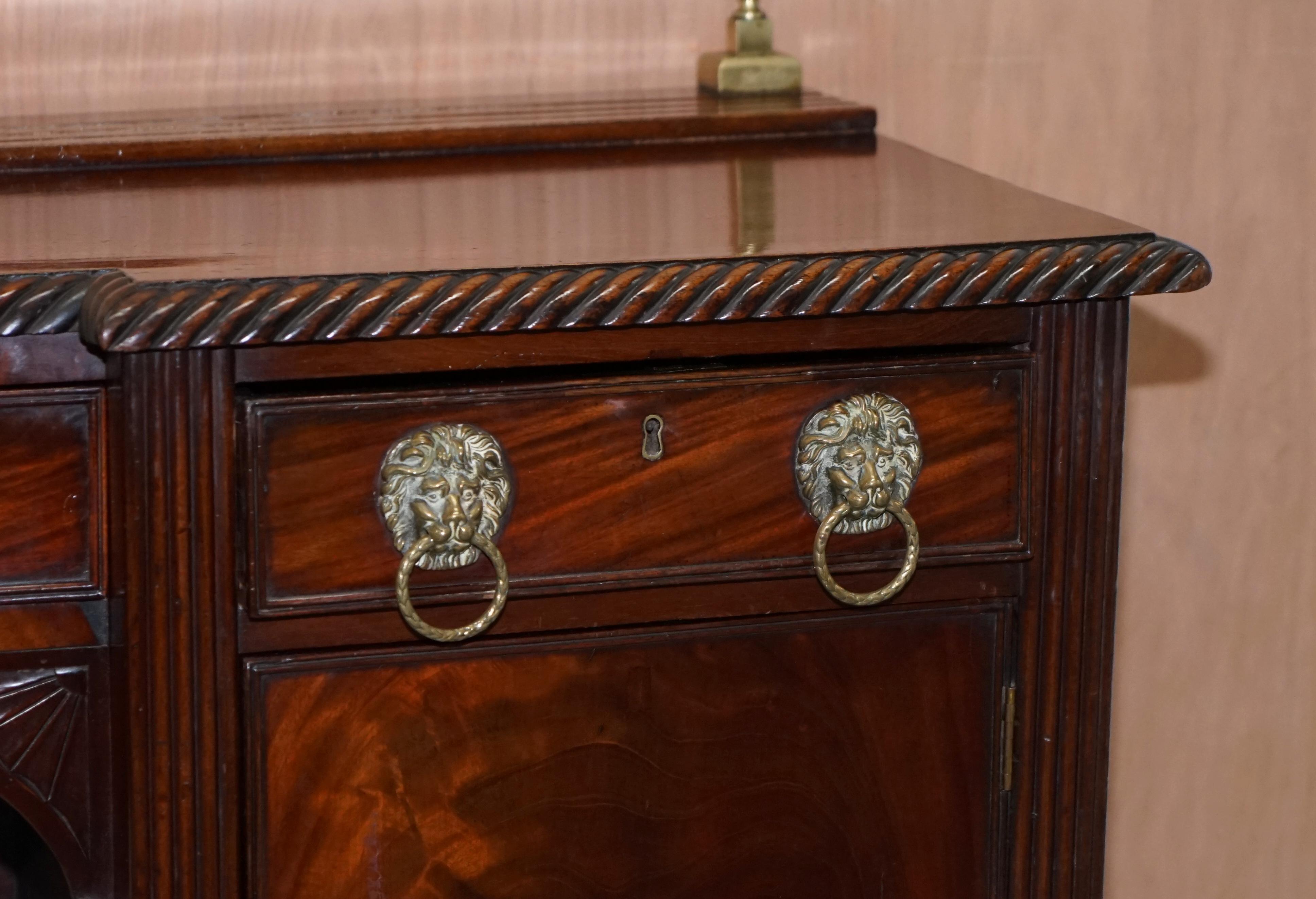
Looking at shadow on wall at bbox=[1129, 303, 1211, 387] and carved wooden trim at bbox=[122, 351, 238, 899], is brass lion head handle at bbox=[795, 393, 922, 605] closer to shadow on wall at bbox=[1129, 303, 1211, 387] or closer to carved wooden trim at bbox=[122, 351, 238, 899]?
carved wooden trim at bbox=[122, 351, 238, 899]

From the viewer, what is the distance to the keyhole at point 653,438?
0.66m

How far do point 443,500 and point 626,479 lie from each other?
0.25ft

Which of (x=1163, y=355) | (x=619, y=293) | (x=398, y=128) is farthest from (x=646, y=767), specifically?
(x=1163, y=355)

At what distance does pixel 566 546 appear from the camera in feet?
2.17

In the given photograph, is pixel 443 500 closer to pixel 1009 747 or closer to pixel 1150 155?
pixel 1009 747

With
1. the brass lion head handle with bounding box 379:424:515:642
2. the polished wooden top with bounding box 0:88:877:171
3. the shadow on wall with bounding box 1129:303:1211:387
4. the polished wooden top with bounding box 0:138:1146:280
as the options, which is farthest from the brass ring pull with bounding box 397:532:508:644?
the shadow on wall with bounding box 1129:303:1211:387

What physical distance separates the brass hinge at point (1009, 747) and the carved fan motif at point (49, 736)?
0.40 metres

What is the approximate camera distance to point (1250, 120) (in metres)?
1.28

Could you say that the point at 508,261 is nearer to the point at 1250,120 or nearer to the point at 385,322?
the point at 385,322

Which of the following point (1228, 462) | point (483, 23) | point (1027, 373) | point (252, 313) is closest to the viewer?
point (252, 313)

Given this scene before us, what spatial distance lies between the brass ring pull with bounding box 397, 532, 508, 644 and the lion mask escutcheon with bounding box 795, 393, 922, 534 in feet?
0.43

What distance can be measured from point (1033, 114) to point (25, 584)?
0.87 meters

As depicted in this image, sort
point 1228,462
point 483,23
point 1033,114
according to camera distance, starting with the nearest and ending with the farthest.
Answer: point 483,23 < point 1033,114 < point 1228,462

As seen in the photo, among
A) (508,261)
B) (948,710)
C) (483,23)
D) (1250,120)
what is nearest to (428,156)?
(483,23)
